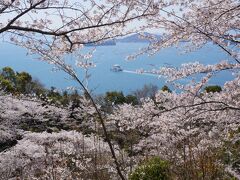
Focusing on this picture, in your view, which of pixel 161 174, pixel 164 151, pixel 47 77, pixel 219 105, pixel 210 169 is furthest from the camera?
pixel 47 77

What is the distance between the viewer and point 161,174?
8.27 meters

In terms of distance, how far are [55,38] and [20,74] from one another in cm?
2529

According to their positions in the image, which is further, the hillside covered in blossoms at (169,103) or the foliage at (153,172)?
the foliage at (153,172)

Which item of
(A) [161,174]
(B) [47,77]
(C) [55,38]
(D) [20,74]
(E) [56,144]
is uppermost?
(B) [47,77]

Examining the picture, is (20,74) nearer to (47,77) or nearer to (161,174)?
(161,174)

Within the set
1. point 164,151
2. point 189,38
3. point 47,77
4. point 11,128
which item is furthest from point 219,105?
point 47,77

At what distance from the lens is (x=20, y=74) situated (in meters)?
29.2

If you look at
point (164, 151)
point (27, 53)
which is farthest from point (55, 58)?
point (164, 151)

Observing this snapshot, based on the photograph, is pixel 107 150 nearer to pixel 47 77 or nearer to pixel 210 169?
pixel 210 169

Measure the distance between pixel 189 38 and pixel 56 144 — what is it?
6185mm

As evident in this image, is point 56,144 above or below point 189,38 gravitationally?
below

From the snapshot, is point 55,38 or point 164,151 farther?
point 164,151

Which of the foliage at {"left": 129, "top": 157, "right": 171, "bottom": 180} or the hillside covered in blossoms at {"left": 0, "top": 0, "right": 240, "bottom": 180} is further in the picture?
the foliage at {"left": 129, "top": 157, "right": 171, "bottom": 180}

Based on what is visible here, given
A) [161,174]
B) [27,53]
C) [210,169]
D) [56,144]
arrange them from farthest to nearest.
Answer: [56,144] → [161,174] → [210,169] → [27,53]
